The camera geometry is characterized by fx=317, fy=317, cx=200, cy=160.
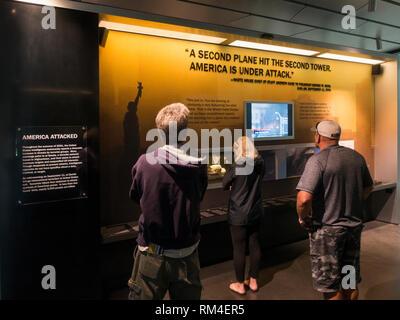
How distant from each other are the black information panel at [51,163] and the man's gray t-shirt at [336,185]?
1.83 meters

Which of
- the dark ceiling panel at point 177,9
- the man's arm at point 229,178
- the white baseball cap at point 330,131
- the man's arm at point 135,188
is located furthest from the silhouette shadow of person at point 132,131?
the white baseball cap at point 330,131

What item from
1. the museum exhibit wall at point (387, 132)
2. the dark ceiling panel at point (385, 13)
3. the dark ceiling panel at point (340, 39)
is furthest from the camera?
A: the museum exhibit wall at point (387, 132)

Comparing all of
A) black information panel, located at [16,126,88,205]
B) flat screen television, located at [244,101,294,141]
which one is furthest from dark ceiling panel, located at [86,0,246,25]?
black information panel, located at [16,126,88,205]

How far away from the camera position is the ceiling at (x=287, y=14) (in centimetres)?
351

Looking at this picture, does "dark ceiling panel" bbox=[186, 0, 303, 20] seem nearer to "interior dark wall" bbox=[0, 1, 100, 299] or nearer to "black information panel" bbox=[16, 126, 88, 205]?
"interior dark wall" bbox=[0, 1, 100, 299]

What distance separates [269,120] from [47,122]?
2.89 m

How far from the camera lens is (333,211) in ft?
7.48

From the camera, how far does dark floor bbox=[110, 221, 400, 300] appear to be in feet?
10.2

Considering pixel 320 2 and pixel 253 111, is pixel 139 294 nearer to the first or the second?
pixel 253 111

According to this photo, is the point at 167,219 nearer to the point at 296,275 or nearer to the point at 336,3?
the point at 296,275

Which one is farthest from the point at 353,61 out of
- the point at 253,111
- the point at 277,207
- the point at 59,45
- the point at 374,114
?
the point at 59,45

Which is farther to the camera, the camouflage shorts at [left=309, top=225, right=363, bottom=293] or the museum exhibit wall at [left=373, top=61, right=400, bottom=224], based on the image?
the museum exhibit wall at [left=373, top=61, right=400, bottom=224]

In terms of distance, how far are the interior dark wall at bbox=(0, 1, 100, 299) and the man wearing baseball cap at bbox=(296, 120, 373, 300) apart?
1.81 metres

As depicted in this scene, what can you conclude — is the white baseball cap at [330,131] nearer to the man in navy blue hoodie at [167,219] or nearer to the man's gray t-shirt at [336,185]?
the man's gray t-shirt at [336,185]
